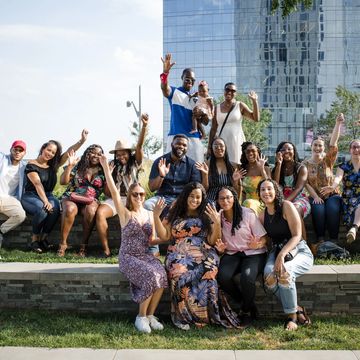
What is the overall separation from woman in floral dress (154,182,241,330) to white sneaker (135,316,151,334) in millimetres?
302

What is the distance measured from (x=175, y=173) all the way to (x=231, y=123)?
142cm

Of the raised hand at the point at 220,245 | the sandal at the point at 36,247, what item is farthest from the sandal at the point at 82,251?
the raised hand at the point at 220,245

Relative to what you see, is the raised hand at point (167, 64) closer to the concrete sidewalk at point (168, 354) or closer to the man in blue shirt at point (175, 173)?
the man in blue shirt at point (175, 173)

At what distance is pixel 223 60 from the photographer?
229ft

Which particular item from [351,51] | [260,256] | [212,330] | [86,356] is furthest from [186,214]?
[351,51]

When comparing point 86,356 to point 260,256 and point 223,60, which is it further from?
point 223,60

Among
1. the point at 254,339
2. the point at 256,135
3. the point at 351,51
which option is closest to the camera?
the point at 254,339

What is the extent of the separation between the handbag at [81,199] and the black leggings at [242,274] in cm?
230

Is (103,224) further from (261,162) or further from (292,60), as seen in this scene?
(292,60)

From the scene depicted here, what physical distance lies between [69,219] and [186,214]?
2064 mm

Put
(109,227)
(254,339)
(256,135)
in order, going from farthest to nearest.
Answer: (256,135) < (109,227) < (254,339)

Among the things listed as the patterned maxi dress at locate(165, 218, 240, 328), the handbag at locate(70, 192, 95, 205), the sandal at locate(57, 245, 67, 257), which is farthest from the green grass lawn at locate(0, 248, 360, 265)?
the patterned maxi dress at locate(165, 218, 240, 328)

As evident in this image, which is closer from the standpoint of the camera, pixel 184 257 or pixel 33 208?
pixel 184 257

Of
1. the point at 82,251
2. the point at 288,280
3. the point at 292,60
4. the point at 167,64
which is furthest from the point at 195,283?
the point at 292,60
